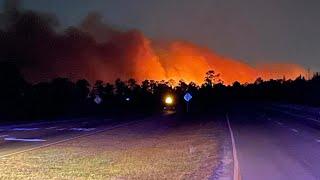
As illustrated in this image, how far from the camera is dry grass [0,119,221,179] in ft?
51.7

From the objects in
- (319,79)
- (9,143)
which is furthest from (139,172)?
(319,79)

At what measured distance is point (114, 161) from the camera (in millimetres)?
19391

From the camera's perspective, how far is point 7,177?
48.7 ft

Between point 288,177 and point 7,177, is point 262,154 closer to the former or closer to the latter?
point 288,177

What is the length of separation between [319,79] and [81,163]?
115m

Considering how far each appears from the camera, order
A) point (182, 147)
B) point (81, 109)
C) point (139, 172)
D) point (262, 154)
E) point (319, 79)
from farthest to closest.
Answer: point (319, 79)
point (81, 109)
point (182, 147)
point (262, 154)
point (139, 172)

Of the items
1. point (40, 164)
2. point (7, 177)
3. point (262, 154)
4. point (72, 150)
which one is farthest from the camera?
point (72, 150)

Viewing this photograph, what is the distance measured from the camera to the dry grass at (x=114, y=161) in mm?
15766

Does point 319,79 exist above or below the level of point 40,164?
above

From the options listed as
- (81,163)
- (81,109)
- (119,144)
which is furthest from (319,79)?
(81,163)

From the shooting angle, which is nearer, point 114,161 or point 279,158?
point 114,161

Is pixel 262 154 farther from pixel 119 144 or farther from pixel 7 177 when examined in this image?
pixel 7 177

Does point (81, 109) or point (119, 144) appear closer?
point (119, 144)

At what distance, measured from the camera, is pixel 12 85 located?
219ft
